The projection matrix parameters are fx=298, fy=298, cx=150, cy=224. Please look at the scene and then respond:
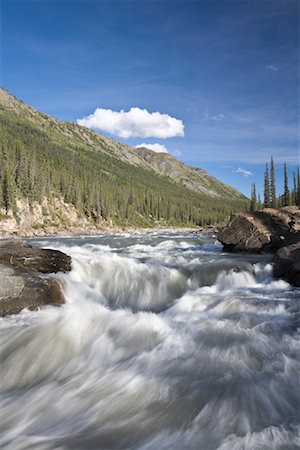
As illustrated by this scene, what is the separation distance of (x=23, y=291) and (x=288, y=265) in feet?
45.5

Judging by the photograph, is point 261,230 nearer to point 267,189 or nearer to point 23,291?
point 23,291

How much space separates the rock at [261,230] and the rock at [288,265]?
28.1ft

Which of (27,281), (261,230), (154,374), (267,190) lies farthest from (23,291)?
(267,190)

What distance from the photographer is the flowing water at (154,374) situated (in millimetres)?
5520

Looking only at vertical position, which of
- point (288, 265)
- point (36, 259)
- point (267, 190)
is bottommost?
point (288, 265)

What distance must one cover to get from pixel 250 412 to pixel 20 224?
75370 mm

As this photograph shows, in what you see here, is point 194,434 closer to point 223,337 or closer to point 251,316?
point 223,337

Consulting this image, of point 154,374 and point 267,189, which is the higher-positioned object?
point 267,189

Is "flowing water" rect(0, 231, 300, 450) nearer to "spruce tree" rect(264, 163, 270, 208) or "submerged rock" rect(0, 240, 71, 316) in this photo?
"submerged rock" rect(0, 240, 71, 316)

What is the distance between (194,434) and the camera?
5.46 metres

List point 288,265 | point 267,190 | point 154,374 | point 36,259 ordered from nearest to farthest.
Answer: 1. point 154,374
2. point 36,259
3. point 288,265
4. point 267,190

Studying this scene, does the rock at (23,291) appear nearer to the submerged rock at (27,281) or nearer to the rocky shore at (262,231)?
the submerged rock at (27,281)

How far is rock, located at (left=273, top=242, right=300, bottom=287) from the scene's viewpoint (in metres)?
16.3

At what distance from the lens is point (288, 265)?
16953mm
